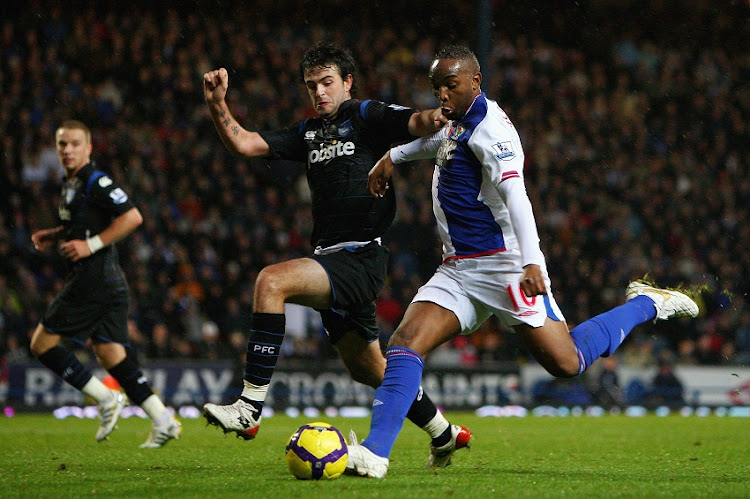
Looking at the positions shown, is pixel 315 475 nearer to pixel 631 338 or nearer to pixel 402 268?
pixel 402 268

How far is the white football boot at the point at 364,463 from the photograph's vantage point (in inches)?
190

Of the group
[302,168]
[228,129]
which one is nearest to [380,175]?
[228,129]

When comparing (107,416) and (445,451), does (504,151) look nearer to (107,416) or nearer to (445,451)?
(445,451)

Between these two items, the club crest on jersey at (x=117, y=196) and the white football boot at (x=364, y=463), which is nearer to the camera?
the white football boot at (x=364, y=463)

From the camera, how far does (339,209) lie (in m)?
5.81

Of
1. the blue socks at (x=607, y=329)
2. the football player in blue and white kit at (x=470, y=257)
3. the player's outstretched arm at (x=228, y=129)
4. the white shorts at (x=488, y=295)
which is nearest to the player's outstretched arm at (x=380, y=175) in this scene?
the football player in blue and white kit at (x=470, y=257)

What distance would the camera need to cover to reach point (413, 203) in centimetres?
1658

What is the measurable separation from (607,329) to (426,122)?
4.97ft

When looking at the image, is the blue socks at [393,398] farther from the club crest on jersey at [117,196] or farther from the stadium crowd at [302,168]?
the stadium crowd at [302,168]

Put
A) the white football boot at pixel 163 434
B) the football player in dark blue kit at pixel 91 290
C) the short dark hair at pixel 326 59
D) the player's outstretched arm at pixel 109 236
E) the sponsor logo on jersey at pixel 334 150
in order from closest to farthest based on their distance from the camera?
the sponsor logo on jersey at pixel 334 150, the short dark hair at pixel 326 59, the white football boot at pixel 163 434, the player's outstretched arm at pixel 109 236, the football player in dark blue kit at pixel 91 290

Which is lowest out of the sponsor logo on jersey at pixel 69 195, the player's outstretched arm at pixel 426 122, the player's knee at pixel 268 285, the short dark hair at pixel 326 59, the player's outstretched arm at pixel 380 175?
the player's knee at pixel 268 285

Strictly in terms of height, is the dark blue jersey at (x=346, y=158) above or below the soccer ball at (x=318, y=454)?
above

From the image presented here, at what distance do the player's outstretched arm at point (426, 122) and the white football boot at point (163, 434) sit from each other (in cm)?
311

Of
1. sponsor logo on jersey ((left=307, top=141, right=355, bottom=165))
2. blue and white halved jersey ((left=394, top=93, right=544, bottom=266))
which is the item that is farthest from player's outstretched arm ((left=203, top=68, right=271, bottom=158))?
blue and white halved jersey ((left=394, top=93, right=544, bottom=266))
